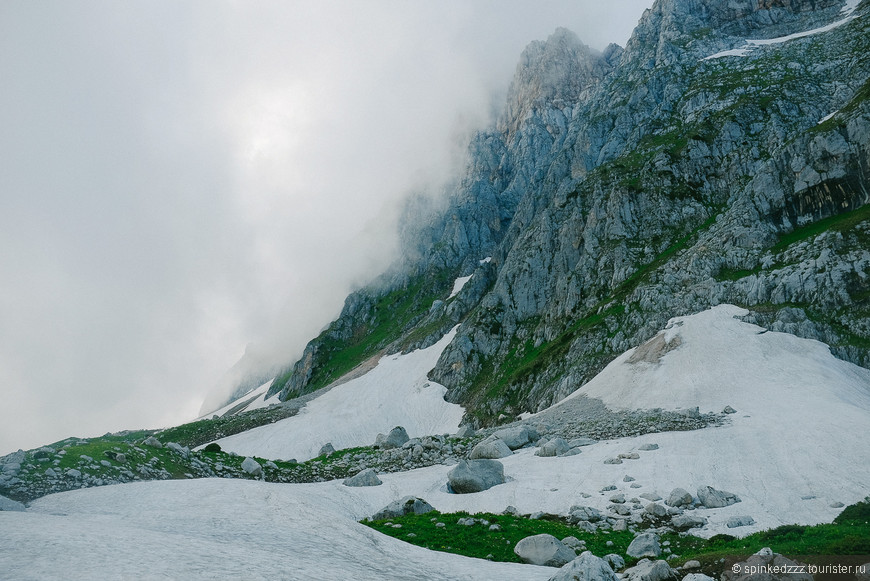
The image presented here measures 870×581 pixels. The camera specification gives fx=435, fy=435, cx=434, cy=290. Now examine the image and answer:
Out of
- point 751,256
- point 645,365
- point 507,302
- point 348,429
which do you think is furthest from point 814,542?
point 507,302

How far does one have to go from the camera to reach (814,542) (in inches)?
573

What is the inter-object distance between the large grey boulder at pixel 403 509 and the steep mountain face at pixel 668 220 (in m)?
46.0

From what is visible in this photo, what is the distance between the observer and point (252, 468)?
3722cm

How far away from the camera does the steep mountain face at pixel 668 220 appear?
63.4 m

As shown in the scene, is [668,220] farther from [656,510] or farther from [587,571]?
[587,571]

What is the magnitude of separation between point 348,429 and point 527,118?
160 meters

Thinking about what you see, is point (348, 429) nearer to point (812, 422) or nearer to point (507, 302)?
point (507, 302)

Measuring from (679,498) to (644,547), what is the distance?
24.1ft

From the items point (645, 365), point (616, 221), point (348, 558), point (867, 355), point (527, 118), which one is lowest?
point (867, 355)

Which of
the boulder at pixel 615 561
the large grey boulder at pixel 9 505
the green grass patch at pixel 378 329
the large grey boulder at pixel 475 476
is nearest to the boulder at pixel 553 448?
the large grey boulder at pixel 475 476

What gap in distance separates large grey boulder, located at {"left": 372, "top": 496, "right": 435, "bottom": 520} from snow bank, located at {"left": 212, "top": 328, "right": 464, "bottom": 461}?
50859 mm

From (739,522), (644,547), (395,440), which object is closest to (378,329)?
(395,440)

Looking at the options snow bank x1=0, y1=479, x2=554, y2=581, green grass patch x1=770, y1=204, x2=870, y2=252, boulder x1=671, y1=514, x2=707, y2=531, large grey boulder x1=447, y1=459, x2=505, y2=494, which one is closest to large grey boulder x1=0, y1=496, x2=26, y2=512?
snow bank x1=0, y1=479, x2=554, y2=581

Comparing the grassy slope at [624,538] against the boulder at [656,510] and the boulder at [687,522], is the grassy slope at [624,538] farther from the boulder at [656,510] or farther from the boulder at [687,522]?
the boulder at [656,510]
